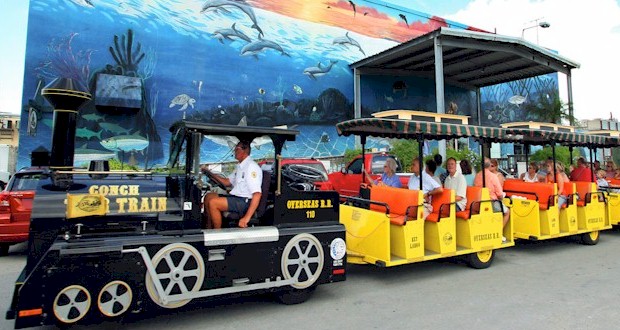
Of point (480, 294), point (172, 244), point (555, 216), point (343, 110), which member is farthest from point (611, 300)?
point (343, 110)

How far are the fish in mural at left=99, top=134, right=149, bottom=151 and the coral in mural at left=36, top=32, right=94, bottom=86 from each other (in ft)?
7.66

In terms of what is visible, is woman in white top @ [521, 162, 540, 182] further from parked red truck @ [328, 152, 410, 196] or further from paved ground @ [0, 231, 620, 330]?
parked red truck @ [328, 152, 410, 196]

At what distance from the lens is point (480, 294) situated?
16.4 ft

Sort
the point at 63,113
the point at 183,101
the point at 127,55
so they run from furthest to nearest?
the point at 183,101 → the point at 127,55 → the point at 63,113

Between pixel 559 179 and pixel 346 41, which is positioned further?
pixel 346 41

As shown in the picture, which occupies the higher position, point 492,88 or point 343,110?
point 492,88

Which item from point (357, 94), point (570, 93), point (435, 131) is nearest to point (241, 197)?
point (435, 131)

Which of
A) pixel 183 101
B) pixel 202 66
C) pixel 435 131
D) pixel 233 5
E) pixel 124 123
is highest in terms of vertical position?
pixel 233 5

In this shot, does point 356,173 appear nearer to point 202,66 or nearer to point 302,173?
point 302,173

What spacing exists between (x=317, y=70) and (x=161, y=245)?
17.6m

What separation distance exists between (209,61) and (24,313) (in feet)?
50.6

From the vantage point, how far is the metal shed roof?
16.8 m

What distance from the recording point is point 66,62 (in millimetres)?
14297

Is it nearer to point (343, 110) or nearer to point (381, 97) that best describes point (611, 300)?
point (343, 110)
